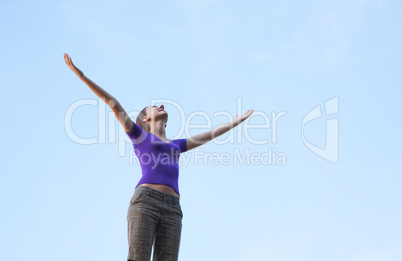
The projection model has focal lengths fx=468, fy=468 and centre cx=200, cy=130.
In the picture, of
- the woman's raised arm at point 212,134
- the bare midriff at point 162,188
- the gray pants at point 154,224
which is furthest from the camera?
the woman's raised arm at point 212,134

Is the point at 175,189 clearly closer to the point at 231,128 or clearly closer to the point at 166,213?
the point at 166,213

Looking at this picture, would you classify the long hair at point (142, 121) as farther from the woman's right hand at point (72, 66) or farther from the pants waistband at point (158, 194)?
the woman's right hand at point (72, 66)

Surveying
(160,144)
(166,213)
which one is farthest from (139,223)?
(160,144)

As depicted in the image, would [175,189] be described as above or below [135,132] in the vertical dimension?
below

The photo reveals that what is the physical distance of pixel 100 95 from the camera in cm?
497

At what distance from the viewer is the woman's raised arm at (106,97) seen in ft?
16.1

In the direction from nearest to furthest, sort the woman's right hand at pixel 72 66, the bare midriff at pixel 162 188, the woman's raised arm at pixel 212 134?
the woman's right hand at pixel 72 66, the bare midriff at pixel 162 188, the woman's raised arm at pixel 212 134

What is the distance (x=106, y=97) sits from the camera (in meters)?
4.98

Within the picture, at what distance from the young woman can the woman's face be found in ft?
1.37

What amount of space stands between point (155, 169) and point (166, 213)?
52 cm

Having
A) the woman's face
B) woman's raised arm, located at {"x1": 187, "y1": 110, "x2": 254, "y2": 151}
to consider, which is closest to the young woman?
woman's raised arm, located at {"x1": 187, "y1": 110, "x2": 254, "y2": 151}

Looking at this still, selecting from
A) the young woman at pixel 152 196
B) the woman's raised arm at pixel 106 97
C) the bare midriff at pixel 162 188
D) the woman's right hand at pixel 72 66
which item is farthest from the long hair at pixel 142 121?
the woman's right hand at pixel 72 66

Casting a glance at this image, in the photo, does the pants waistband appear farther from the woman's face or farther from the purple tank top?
the woman's face

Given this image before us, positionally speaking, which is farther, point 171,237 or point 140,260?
point 171,237
